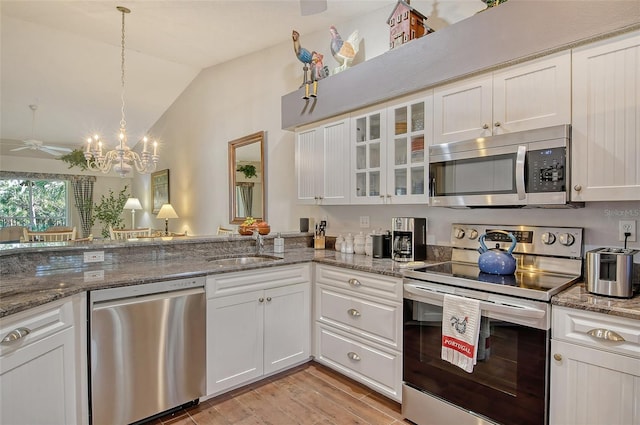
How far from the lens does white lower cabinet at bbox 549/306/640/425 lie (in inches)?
51.7

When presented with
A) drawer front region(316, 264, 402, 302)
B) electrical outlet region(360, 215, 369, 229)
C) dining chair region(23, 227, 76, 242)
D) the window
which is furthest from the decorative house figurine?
the window

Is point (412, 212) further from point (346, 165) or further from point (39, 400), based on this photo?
point (39, 400)

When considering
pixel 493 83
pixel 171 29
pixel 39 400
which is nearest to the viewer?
pixel 39 400

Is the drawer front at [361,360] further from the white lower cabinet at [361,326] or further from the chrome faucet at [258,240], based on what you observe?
the chrome faucet at [258,240]

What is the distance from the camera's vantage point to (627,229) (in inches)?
68.6

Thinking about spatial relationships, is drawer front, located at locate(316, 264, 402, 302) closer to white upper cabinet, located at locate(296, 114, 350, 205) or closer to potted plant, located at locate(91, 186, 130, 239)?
white upper cabinet, located at locate(296, 114, 350, 205)

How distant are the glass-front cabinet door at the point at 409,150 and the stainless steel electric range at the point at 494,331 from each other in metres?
0.45

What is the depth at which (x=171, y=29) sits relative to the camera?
3654 millimetres

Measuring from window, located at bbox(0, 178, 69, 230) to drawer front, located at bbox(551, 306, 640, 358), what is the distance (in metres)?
9.46

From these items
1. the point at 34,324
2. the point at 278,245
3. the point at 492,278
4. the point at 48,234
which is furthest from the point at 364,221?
the point at 48,234

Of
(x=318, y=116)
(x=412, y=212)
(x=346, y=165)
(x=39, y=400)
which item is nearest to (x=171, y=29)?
(x=318, y=116)

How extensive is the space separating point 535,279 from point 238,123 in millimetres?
3787

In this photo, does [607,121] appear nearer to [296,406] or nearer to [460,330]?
[460,330]

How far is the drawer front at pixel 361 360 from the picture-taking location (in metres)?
2.11
